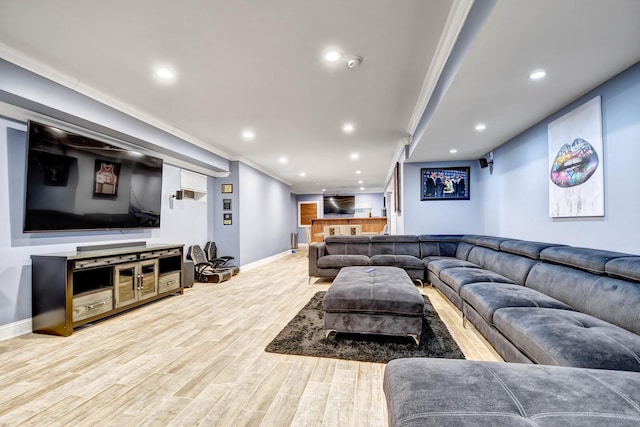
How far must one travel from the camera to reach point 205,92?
2938 mm

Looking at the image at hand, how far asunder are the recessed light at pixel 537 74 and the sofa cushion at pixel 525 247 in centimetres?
153

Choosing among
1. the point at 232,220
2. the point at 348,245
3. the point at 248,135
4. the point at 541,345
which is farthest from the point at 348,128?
the point at 541,345

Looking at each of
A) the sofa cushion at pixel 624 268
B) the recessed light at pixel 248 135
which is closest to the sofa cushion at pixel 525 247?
the sofa cushion at pixel 624 268

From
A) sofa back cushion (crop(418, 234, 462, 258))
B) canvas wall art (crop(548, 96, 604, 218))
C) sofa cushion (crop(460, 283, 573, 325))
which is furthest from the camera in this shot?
sofa back cushion (crop(418, 234, 462, 258))

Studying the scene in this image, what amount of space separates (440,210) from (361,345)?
3.75 metres

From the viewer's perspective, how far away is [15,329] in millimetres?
2602

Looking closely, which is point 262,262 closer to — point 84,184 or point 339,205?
point 84,184

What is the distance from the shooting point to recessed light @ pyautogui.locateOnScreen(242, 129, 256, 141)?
4.22m

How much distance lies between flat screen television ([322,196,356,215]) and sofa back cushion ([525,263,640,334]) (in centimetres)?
929

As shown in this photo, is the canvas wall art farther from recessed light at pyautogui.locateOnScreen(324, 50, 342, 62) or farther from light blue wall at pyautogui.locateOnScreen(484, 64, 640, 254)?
recessed light at pyautogui.locateOnScreen(324, 50, 342, 62)

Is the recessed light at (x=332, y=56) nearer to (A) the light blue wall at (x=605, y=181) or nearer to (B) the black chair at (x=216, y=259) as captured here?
(A) the light blue wall at (x=605, y=181)

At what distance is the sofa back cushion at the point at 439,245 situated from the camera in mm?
4660

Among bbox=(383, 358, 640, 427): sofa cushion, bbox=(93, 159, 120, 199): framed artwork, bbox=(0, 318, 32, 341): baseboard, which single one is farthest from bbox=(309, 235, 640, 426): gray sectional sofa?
bbox=(93, 159, 120, 199): framed artwork

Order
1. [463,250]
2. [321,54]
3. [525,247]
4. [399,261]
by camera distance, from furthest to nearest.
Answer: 1. [399,261]
2. [463,250]
3. [525,247]
4. [321,54]
